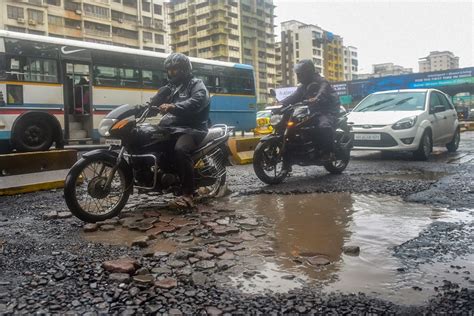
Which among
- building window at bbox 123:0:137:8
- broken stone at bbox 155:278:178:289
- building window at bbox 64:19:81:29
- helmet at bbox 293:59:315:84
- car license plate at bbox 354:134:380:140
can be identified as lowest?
broken stone at bbox 155:278:178:289

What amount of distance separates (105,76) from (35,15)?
A: 4159 centimetres

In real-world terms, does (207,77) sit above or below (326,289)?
above

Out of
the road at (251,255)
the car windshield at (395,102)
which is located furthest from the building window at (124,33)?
the road at (251,255)

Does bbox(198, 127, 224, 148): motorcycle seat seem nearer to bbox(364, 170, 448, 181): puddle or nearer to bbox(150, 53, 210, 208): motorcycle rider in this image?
bbox(150, 53, 210, 208): motorcycle rider

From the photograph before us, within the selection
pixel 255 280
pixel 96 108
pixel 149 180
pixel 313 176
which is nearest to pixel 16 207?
pixel 149 180

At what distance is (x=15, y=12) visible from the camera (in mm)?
45500

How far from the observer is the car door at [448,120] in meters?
9.73

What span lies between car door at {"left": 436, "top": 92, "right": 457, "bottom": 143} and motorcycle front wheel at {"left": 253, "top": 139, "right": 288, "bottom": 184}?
18.1 ft

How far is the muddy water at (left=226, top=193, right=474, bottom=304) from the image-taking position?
237 cm

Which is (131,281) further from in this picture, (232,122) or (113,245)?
(232,122)

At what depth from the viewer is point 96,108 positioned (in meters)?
12.4

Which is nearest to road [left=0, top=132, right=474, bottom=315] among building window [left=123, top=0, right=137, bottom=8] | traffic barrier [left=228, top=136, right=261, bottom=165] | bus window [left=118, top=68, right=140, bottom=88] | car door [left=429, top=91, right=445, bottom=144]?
traffic barrier [left=228, top=136, right=261, bottom=165]

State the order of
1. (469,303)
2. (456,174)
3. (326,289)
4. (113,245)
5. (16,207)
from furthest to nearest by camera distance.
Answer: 1. (456,174)
2. (16,207)
3. (113,245)
4. (326,289)
5. (469,303)

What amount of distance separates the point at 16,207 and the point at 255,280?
11.2 feet
